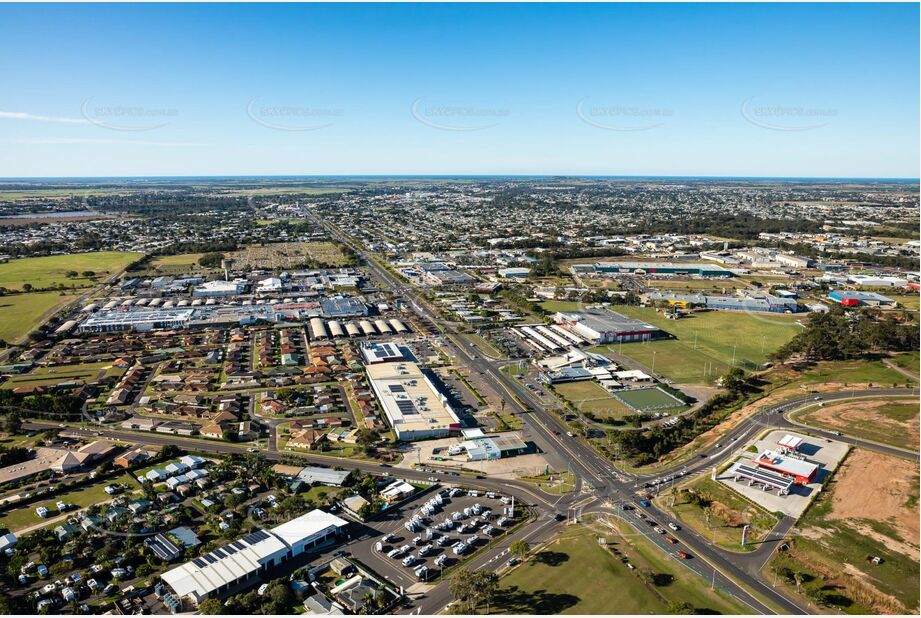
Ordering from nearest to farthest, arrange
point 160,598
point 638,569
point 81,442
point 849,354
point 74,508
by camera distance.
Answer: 1. point 160,598
2. point 638,569
3. point 74,508
4. point 81,442
5. point 849,354

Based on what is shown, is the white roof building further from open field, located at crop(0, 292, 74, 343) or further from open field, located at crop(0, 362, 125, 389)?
open field, located at crop(0, 292, 74, 343)

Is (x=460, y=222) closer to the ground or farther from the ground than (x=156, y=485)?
farther from the ground

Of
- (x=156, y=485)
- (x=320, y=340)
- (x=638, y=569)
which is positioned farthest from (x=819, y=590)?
(x=320, y=340)

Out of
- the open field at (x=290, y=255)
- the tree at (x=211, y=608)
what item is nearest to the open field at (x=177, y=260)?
the open field at (x=290, y=255)

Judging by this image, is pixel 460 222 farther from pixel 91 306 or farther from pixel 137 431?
pixel 137 431

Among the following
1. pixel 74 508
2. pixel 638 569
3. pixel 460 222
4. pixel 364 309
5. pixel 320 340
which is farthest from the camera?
pixel 460 222

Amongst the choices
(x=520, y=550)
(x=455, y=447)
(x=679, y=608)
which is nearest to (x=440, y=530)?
(x=520, y=550)

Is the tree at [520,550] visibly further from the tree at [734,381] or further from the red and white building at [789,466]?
the tree at [734,381]
